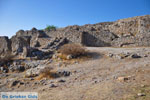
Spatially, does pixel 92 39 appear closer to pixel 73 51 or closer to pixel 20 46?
pixel 73 51

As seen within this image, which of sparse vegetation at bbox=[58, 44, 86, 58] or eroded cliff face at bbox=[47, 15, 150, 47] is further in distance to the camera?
eroded cliff face at bbox=[47, 15, 150, 47]

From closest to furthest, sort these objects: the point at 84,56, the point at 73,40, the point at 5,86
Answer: the point at 5,86 → the point at 84,56 → the point at 73,40

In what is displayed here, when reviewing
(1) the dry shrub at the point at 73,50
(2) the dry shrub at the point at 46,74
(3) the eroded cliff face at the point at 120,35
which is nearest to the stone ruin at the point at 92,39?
(3) the eroded cliff face at the point at 120,35

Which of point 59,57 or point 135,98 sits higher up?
point 59,57

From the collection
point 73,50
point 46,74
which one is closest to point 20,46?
point 73,50

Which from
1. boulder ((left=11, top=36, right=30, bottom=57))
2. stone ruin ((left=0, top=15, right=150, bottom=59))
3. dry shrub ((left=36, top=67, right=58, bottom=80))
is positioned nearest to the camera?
dry shrub ((left=36, top=67, right=58, bottom=80))

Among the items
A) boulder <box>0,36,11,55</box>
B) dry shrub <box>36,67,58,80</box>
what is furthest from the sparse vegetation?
boulder <box>0,36,11,55</box>

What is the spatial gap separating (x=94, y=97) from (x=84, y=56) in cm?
543

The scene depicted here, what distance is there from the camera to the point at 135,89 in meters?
3.26

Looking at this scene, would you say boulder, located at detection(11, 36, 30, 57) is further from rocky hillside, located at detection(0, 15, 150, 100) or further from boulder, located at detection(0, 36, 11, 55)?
boulder, located at detection(0, 36, 11, 55)

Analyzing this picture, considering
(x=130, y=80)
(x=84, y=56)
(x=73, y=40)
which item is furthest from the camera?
(x=73, y=40)

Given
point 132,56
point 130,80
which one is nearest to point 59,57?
point 132,56

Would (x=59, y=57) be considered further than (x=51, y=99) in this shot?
Yes

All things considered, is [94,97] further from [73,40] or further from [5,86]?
[73,40]
